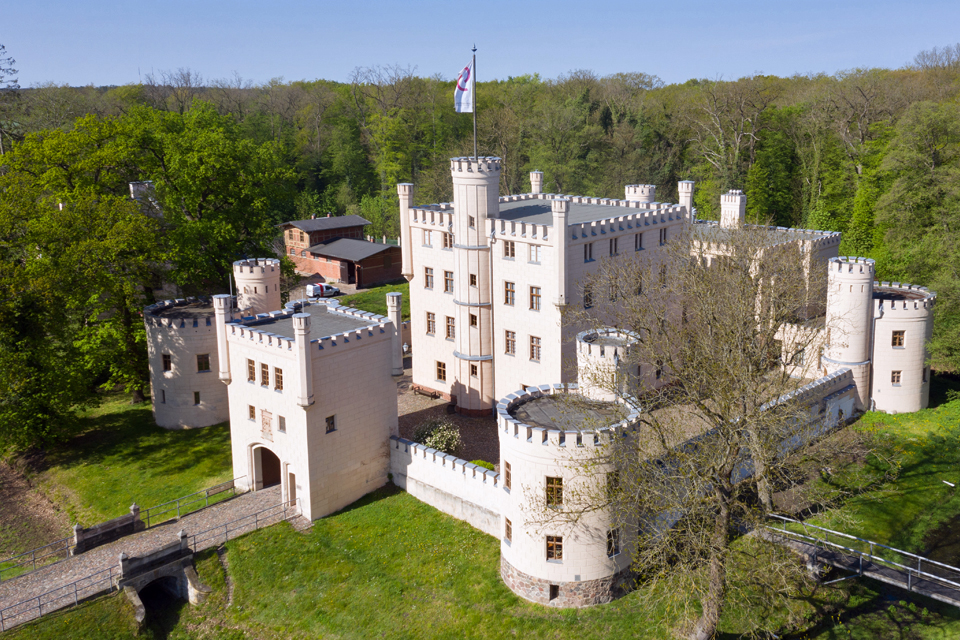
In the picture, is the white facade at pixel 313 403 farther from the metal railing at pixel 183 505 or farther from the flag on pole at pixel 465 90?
the flag on pole at pixel 465 90

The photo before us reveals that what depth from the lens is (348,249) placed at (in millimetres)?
70500

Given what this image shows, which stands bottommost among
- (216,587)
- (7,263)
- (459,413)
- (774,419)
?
(216,587)

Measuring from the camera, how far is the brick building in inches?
2704

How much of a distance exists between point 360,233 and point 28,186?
138 feet

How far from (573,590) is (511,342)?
15624mm

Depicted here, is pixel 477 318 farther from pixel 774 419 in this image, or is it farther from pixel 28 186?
pixel 28 186

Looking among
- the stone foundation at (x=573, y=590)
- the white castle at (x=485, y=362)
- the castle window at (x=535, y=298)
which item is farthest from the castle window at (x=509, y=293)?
the stone foundation at (x=573, y=590)

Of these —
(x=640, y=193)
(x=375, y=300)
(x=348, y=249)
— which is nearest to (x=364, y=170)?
(x=348, y=249)

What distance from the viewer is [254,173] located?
153ft

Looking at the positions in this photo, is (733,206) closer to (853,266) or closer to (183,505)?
(853,266)

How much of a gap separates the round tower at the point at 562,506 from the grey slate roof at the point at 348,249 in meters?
45.1

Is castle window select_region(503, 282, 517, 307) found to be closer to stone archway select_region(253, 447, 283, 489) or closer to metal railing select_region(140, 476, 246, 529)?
stone archway select_region(253, 447, 283, 489)

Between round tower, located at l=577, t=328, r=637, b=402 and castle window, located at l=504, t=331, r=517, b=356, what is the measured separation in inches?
394

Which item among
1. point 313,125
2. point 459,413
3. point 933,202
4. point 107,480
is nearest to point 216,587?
point 107,480
